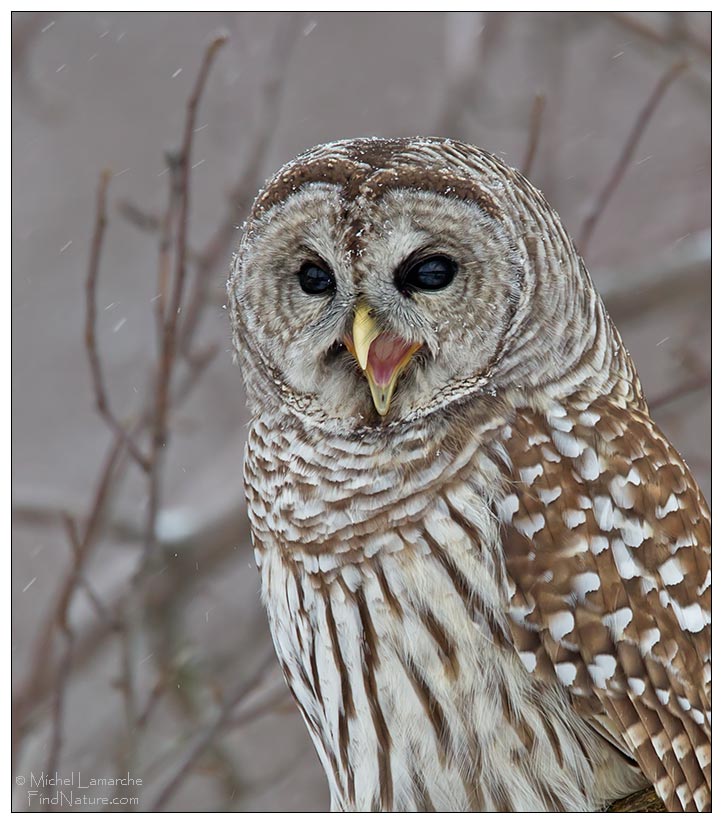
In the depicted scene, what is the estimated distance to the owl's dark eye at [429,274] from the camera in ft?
9.16

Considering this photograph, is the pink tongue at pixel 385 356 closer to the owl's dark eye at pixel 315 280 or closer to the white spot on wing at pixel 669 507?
the owl's dark eye at pixel 315 280

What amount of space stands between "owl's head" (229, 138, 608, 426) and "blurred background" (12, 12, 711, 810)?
1.15 feet

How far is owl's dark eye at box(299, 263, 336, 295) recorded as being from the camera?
2881 mm

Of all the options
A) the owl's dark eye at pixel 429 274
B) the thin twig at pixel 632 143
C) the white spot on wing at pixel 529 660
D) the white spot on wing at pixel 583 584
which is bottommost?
the white spot on wing at pixel 529 660

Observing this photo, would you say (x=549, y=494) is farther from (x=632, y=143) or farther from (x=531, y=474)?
(x=632, y=143)

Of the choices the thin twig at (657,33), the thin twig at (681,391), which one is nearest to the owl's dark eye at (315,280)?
the thin twig at (681,391)

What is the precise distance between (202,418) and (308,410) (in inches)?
154

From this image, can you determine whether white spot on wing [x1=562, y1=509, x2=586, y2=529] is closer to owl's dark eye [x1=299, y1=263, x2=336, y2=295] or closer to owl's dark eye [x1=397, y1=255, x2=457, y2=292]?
owl's dark eye [x1=397, y1=255, x2=457, y2=292]

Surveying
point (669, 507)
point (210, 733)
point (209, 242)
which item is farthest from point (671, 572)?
point (209, 242)

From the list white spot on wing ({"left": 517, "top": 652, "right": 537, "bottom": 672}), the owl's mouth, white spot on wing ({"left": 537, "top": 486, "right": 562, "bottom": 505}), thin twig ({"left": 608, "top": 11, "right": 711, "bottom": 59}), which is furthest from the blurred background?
white spot on wing ({"left": 537, "top": 486, "right": 562, "bottom": 505})

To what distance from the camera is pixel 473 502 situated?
2.86 meters
